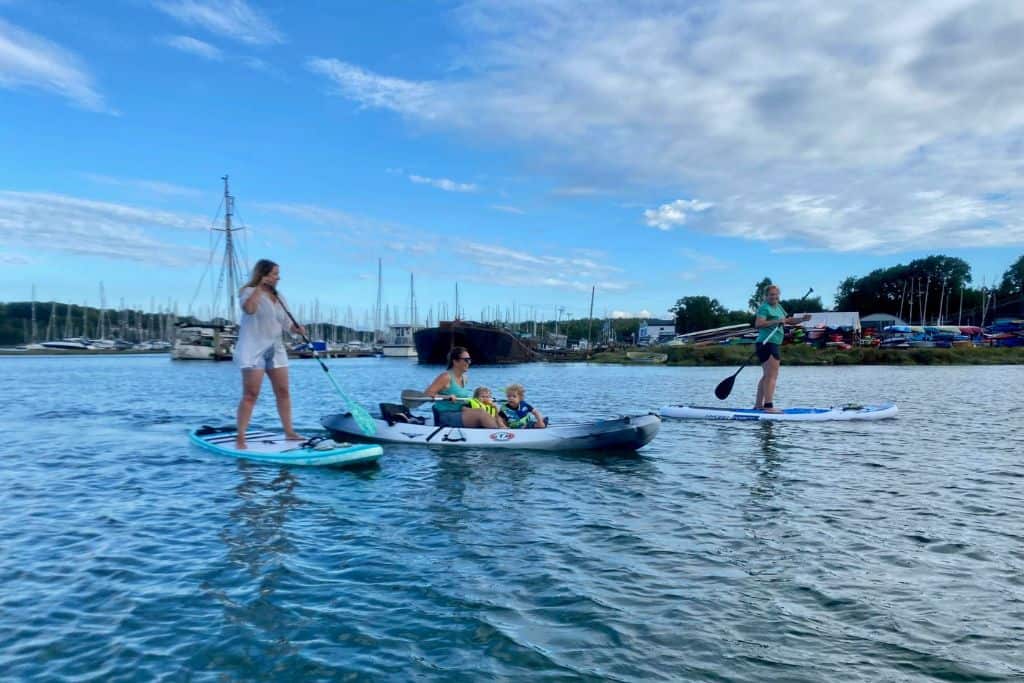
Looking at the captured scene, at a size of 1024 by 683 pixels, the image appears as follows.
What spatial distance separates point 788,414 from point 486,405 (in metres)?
9.73

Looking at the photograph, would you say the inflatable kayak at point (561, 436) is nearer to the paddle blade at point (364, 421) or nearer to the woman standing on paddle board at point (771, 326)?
the paddle blade at point (364, 421)

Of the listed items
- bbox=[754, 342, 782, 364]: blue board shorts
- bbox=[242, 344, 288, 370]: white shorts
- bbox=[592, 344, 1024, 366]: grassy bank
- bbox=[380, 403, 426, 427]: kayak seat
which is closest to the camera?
bbox=[242, 344, 288, 370]: white shorts

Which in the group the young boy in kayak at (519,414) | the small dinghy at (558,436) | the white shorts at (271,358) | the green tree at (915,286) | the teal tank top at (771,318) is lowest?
the small dinghy at (558,436)

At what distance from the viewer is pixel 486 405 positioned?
14.3m

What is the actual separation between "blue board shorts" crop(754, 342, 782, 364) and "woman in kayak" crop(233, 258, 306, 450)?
12.2 metres

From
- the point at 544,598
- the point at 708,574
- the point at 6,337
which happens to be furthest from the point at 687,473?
the point at 6,337

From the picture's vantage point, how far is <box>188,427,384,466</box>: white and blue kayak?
468 inches

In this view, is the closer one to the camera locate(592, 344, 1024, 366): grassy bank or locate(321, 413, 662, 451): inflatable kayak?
locate(321, 413, 662, 451): inflatable kayak

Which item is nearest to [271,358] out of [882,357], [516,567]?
[516,567]

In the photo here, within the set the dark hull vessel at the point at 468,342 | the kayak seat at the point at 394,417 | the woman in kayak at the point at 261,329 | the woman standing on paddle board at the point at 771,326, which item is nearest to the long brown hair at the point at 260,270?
the woman in kayak at the point at 261,329

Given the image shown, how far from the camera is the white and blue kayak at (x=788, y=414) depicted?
62.2 ft

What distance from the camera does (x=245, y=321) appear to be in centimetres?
1107

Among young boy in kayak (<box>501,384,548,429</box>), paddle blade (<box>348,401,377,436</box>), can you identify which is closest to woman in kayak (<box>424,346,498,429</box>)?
young boy in kayak (<box>501,384,548,429</box>)

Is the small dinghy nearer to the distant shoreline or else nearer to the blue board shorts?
the blue board shorts
